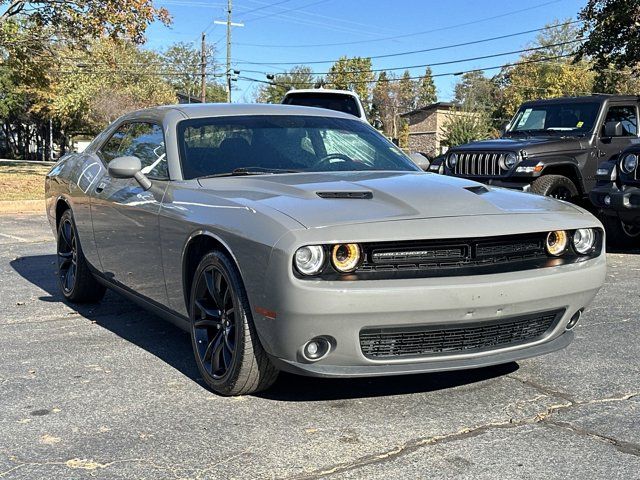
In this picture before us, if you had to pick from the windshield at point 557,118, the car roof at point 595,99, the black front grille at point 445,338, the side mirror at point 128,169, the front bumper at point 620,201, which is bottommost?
the black front grille at point 445,338

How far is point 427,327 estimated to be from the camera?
10.9 feet

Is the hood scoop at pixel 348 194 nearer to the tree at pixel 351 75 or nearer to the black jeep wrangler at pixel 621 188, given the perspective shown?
the black jeep wrangler at pixel 621 188

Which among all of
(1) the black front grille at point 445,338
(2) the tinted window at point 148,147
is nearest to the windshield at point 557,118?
(2) the tinted window at point 148,147

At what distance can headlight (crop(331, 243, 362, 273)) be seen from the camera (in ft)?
10.5

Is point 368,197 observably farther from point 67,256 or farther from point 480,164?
point 480,164

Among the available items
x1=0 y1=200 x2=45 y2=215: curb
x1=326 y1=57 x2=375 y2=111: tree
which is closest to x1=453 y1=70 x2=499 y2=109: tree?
x1=326 y1=57 x2=375 y2=111: tree

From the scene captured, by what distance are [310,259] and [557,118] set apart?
8589 mm

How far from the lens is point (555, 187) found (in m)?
9.71

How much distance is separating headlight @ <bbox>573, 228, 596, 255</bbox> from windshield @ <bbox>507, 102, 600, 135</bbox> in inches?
276

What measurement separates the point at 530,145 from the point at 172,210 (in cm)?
682

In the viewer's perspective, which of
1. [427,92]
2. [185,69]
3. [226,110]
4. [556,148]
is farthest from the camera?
[427,92]

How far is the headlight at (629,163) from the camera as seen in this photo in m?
8.39

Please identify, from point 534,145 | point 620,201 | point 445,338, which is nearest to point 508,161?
point 534,145

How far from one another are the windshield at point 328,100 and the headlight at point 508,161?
3.94m
